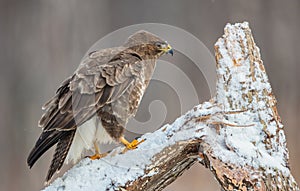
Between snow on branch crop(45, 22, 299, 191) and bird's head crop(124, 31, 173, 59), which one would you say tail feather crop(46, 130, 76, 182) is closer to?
snow on branch crop(45, 22, 299, 191)

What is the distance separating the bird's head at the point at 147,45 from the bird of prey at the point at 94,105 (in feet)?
0.04

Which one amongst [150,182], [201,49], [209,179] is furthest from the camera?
[201,49]

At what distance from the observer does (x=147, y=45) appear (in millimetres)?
2504

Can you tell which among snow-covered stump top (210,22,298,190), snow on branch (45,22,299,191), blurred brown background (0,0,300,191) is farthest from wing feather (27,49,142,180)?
blurred brown background (0,0,300,191)

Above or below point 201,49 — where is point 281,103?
below

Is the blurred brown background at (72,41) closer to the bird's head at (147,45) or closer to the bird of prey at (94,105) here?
the bird's head at (147,45)

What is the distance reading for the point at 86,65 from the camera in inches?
90.4

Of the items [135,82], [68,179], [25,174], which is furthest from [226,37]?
[25,174]

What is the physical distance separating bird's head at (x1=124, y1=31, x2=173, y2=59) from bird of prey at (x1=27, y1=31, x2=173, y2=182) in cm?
1

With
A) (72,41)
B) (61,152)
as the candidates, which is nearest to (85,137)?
(61,152)

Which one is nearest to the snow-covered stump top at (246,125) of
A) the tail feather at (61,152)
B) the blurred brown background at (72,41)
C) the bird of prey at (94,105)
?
the bird of prey at (94,105)

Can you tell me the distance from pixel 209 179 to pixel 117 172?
1.64 metres

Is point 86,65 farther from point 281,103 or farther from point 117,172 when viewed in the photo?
point 281,103

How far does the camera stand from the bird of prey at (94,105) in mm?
2107
